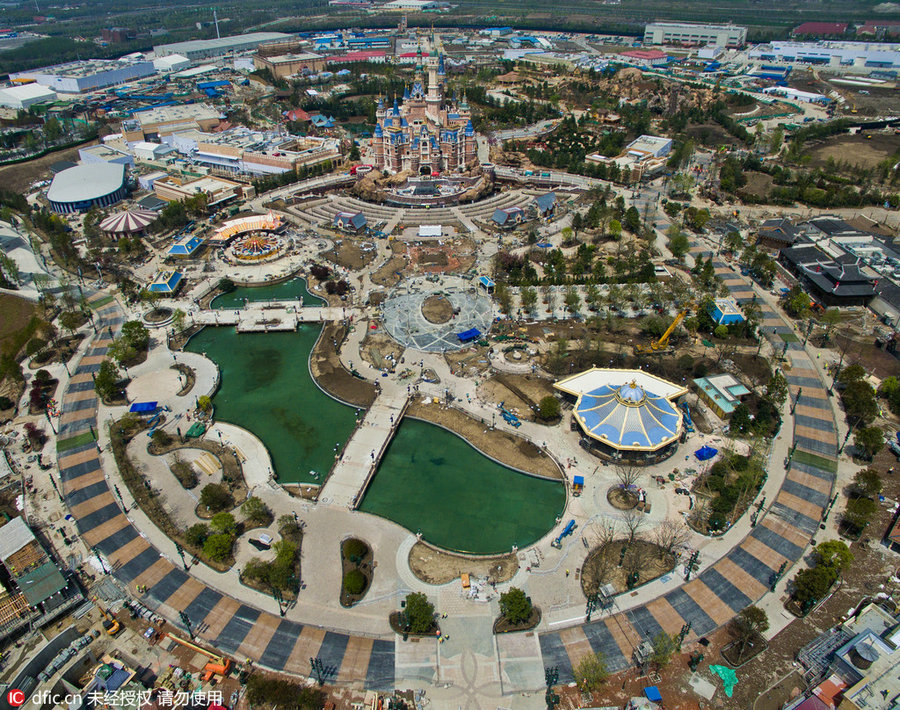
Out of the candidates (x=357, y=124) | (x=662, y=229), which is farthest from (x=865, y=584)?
(x=357, y=124)

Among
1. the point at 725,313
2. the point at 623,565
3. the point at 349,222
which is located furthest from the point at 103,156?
the point at 623,565

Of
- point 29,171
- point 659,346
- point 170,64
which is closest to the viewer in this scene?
point 659,346

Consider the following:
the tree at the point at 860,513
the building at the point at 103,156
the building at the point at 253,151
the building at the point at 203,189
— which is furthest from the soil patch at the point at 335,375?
the building at the point at 103,156

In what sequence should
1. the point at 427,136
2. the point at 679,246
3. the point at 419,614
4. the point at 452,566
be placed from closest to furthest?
the point at 419,614 < the point at 452,566 < the point at 679,246 < the point at 427,136

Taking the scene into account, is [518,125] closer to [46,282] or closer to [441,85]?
[441,85]

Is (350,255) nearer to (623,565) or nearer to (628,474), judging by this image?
(628,474)
